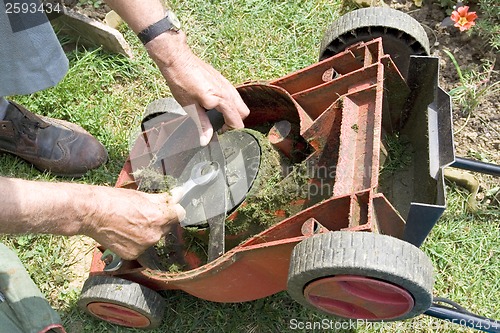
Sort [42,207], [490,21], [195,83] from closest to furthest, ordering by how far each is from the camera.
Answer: [42,207], [195,83], [490,21]

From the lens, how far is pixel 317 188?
2.09 meters

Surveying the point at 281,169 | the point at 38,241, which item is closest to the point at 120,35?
the point at 38,241

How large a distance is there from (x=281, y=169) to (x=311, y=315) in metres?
0.63

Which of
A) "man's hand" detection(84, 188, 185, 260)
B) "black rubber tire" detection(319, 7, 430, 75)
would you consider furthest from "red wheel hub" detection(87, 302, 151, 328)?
"black rubber tire" detection(319, 7, 430, 75)

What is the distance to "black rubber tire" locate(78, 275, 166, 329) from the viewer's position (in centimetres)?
217

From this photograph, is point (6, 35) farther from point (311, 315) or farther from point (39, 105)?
point (311, 315)

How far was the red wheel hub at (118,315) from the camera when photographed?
228 cm

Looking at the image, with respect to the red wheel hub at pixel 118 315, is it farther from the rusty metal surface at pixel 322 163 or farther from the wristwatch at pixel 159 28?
the wristwatch at pixel 159 28

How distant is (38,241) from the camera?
2.65m

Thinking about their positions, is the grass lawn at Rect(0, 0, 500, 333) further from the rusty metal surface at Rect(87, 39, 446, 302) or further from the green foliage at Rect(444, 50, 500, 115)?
the green foliage at Rect(444, 50, 500, 115)

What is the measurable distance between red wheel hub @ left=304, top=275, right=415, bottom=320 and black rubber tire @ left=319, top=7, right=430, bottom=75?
1.00m

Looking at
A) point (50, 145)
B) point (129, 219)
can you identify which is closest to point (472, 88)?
point (129, 219)

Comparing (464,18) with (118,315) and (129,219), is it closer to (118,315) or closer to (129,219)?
(129,219)

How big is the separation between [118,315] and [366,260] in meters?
1.17
